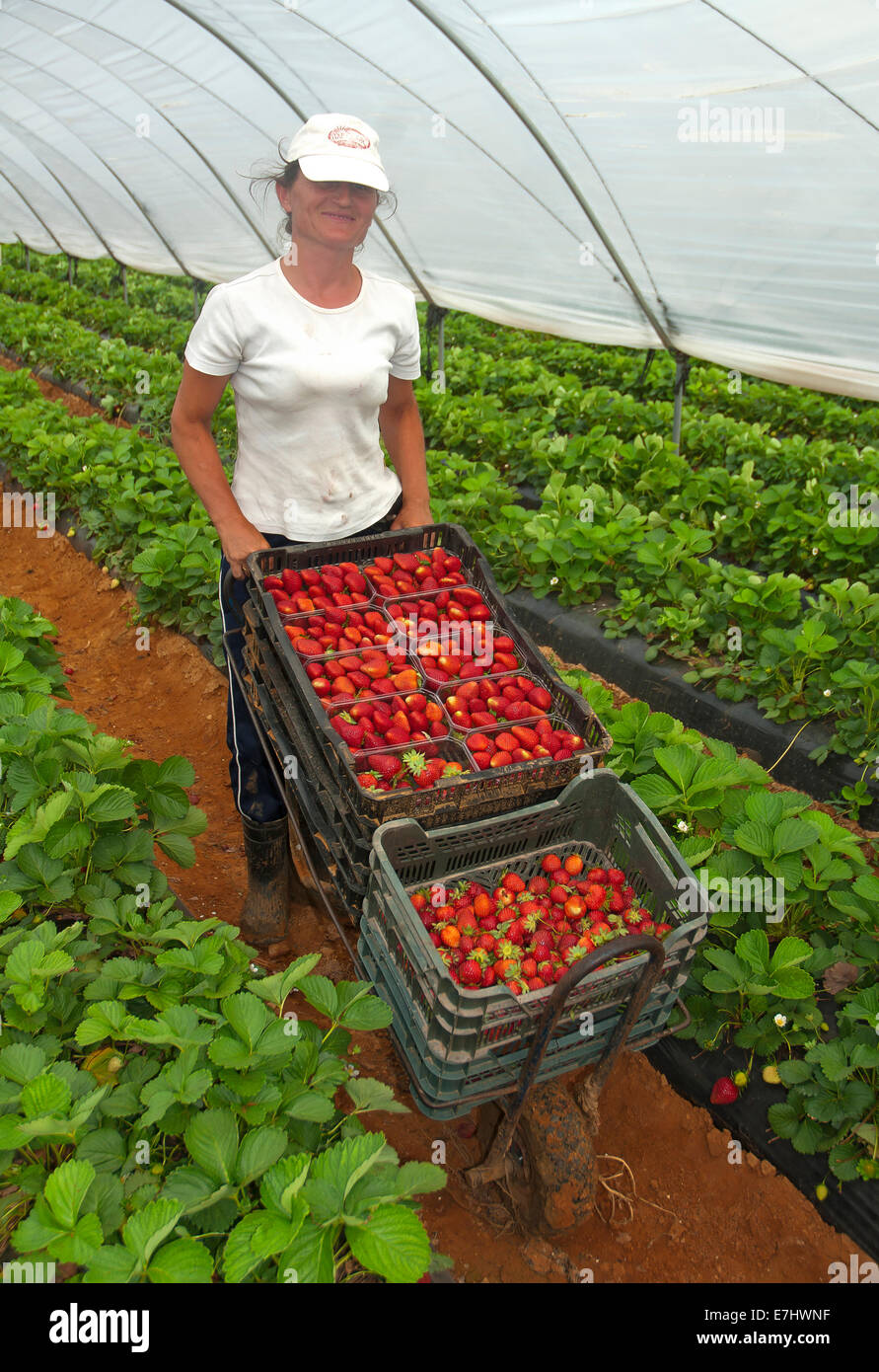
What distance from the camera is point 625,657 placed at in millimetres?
4734

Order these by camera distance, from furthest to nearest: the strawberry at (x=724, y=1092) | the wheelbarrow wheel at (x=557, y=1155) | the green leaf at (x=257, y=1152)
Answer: the strawberry at (x=724, y=1092), the wheelbarrow wheel at (x=557, y=1155), the green leaf at (x=257, y=1152)

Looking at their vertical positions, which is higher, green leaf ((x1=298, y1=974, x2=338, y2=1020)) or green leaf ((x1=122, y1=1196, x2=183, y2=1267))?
green leaf ((x1=298, y1=974, x2=338, y2=1020))

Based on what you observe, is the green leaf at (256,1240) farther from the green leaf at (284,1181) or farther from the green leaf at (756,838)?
the green leaf at (756,838)

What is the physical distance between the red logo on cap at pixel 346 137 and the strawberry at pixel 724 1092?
9.27 ft

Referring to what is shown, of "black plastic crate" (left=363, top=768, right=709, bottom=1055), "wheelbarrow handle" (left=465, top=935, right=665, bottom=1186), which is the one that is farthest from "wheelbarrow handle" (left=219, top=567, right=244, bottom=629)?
"wheelbarrow handle" (left=465, top=935, right=665, bottom=1186)

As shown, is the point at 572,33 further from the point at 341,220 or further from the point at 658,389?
the point at 658,389

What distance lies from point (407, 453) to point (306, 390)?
64cm

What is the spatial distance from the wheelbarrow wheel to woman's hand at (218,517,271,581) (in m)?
1.68

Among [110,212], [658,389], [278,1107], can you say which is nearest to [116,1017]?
[278,1107]

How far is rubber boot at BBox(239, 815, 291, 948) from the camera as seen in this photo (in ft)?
10.5

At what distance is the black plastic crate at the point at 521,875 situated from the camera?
191 centimetres

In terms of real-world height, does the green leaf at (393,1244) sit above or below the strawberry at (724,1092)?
above

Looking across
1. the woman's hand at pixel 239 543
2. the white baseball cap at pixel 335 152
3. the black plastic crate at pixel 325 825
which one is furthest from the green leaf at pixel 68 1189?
the white baseball cap at pixel 335 152

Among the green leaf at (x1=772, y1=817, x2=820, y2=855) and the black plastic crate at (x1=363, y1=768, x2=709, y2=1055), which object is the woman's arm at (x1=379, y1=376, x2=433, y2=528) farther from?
the green leaf at (x1=772, y1=817, x2=820, y2=855)
